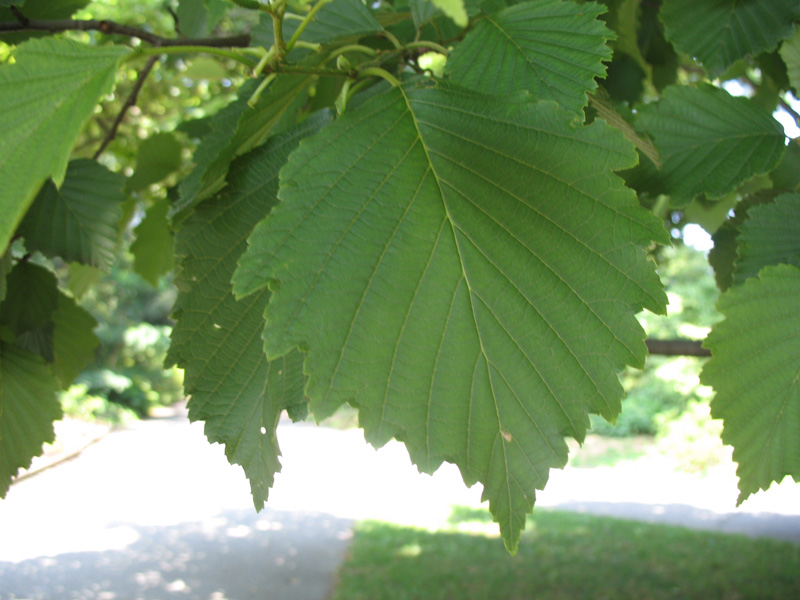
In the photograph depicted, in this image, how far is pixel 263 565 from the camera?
6594 mm

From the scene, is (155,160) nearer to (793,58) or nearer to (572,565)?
(793,58)

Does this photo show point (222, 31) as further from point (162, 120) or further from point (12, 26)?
point (12, 26)

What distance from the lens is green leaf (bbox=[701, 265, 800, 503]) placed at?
849 mm

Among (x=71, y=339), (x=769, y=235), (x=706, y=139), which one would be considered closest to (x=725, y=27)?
(x=706, y=139)

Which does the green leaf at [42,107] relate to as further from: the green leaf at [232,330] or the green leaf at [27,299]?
the green leaf at [27,299]

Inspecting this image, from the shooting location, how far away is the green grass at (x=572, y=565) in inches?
206

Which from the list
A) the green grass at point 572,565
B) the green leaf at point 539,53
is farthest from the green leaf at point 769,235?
the green grass at point 572,565

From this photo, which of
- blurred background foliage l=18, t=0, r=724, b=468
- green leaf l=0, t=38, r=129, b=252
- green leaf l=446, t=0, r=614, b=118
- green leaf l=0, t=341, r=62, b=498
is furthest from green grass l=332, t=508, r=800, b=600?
green leaf l=0, t=38, r=129, b=252

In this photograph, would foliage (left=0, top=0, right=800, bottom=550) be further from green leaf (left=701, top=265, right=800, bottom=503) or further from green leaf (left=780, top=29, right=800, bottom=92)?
green leaf (left=780, top=29, right=800, bottom=92)

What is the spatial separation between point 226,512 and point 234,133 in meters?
8.26

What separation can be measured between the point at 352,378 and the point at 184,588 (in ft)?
20.2

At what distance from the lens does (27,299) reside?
1.24 meters

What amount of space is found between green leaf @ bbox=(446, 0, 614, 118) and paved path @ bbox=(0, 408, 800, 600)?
19.1 ft

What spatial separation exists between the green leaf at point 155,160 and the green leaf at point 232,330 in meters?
1.06
